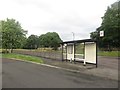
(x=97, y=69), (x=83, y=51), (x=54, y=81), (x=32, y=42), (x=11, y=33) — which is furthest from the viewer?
(x=32, y=42)

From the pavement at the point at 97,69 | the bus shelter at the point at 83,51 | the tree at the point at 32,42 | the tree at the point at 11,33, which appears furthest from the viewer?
the tree at the point at 32,42

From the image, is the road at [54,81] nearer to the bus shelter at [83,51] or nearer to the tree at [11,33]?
the bus shelter at [83,51]

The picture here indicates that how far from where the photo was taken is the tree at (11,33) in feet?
145

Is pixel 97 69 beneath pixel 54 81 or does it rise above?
above

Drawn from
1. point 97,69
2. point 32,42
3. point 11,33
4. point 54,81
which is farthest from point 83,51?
point 32,42

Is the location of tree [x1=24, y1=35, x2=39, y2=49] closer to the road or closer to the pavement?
the pavement

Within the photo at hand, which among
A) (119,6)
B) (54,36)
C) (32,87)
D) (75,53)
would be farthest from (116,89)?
(54,36)

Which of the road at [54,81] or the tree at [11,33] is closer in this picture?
the road at [54,81]

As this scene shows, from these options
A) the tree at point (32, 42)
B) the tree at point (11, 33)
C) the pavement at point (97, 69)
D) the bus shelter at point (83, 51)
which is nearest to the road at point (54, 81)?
the pavement at point (97, 69)

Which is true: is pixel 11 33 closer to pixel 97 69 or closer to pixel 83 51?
pixel 83 51

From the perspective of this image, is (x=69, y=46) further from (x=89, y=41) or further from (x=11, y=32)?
(x=11, y=32)

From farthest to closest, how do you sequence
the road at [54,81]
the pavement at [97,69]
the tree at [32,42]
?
1. the tree at [32,42]
2. the pavement at [97,69]
3. the road at [54,81]

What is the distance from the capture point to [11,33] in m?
44.6

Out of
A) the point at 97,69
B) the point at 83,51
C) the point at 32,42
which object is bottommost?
the point at 97,69
